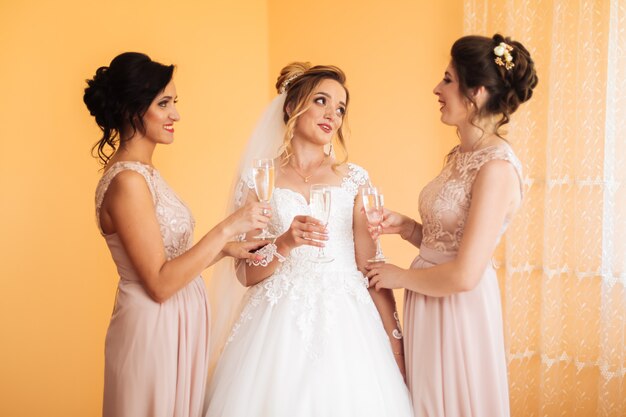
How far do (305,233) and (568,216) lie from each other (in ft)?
6.96

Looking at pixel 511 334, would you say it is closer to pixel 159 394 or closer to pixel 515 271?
pixel 515 271

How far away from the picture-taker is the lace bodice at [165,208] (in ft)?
7.70

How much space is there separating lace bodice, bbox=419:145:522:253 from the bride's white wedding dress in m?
0.36

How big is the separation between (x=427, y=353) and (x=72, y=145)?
2.42 m

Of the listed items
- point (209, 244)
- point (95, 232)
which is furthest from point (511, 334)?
point (95, 232)

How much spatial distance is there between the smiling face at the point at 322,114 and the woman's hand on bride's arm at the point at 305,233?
0.57 meters

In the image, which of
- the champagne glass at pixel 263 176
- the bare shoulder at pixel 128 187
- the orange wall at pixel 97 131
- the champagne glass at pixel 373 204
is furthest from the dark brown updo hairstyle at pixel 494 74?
the orange wall at pixel 97 131

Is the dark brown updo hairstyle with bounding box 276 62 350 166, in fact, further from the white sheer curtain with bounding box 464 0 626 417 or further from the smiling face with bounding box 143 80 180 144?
the white sheer curtain with bounding box 464 0 626 417

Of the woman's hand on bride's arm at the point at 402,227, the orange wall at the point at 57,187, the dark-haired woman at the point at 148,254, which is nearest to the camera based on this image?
Answer: the dark-haired woman at the point at 148,254

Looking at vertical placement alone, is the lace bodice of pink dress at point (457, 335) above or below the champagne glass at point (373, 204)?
below

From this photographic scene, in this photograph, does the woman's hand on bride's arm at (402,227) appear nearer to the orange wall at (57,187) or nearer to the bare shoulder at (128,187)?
the bare shoulder at (128,187)

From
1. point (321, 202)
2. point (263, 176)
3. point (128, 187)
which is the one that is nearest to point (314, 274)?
point (321, 202)

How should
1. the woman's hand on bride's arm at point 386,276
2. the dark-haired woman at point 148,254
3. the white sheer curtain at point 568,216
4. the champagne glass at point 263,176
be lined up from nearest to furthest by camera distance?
the champagne glass at point 263,176, the dark-haired woman at point 148,254, the woman's hand on bride's arm at point 386,276, the white sheer curtain at point 568,216

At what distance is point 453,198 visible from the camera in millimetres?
2412
